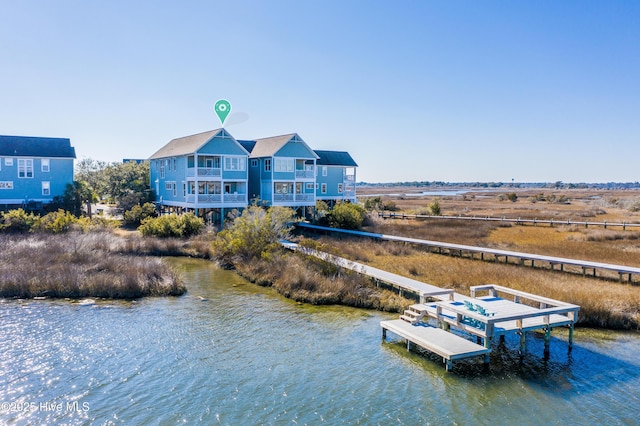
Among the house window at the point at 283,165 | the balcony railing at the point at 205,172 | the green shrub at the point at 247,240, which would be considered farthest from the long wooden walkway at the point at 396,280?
the house window at the point at 283,165

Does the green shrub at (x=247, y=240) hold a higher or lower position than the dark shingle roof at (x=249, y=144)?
lower

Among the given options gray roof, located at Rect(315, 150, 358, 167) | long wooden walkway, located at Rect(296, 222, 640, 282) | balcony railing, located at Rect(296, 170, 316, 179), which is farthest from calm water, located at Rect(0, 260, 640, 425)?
gray roof, located at Rect(315, 150, 358, 167)

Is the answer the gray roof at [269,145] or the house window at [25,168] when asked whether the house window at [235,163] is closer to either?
the gray roof at [269,145]

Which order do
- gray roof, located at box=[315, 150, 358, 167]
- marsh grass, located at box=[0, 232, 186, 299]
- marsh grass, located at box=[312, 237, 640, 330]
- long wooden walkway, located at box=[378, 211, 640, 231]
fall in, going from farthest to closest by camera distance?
gray roof, located at box=[315, 150, 358, 167] → long wooden walkway, located at box=[378, 211, 640, 231] → marsh grass, located at box=[0, 232, 186, 299] → marsh grass, located at box=[312, 237, 640, 330]

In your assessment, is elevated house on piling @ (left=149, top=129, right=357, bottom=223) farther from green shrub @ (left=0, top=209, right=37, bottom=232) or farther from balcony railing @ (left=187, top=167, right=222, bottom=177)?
green shrub @ (left=0, top=209, right=37, bottom=232)

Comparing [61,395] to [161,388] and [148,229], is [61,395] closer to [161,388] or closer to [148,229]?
[161,388]

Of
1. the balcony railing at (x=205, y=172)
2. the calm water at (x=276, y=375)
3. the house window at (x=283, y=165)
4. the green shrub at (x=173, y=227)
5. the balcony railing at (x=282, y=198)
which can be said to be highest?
the house window at (x=283, y=165)

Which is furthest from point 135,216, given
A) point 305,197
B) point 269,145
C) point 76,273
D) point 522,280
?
point 522,280
